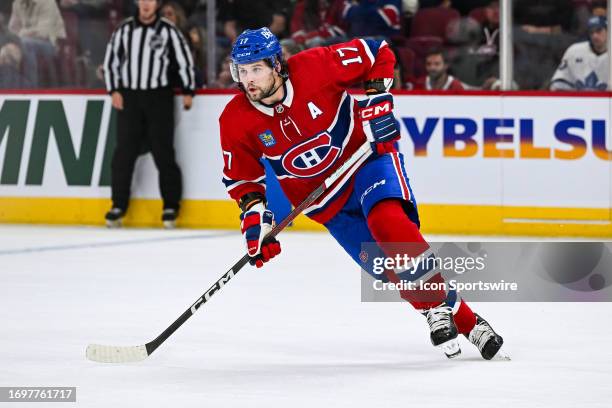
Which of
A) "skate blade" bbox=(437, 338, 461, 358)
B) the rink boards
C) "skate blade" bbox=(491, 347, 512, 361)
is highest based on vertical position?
"skate blade" bbox=(437, 338, 461, 358)

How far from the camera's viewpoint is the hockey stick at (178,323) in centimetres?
384

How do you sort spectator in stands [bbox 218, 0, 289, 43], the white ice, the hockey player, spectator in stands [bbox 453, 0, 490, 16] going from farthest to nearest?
spectator in stands [bbox 218, 0, 289, 43] < spectator in stands [bbox 453, 0, 490, 16] < the hockey player < the white ice

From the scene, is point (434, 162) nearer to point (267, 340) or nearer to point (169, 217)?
point (169, 217)

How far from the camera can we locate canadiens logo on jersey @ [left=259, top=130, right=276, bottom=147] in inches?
157

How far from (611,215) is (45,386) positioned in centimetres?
399

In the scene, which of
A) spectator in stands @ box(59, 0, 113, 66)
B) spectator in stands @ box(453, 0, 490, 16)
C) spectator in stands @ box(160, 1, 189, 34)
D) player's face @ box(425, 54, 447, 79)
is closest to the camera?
spectator in stands @ box(453, 0, 490, 16)

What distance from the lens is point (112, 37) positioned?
24.6 ft

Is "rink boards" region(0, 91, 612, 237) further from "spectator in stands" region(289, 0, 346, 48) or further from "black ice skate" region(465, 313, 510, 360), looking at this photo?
"black ice skate" region(465, 313, 510, 360)

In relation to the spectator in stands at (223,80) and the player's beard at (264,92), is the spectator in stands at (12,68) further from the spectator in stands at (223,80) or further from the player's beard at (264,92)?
the player's beard at (264,92)

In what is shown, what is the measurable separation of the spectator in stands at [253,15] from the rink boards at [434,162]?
0.41 m

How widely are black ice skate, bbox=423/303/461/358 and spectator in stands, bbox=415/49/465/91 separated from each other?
134 inches

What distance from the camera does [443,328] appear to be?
3707 mm

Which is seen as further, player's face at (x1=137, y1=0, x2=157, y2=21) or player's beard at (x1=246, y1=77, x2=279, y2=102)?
player's face at (x1=137, y1=0, x2=157, y2=21)

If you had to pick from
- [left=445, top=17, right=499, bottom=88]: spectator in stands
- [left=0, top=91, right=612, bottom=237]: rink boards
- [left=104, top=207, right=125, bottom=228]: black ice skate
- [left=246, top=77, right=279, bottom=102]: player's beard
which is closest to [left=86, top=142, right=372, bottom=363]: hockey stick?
[left=246, top=77, right=279, bottom=102]: player's beard
